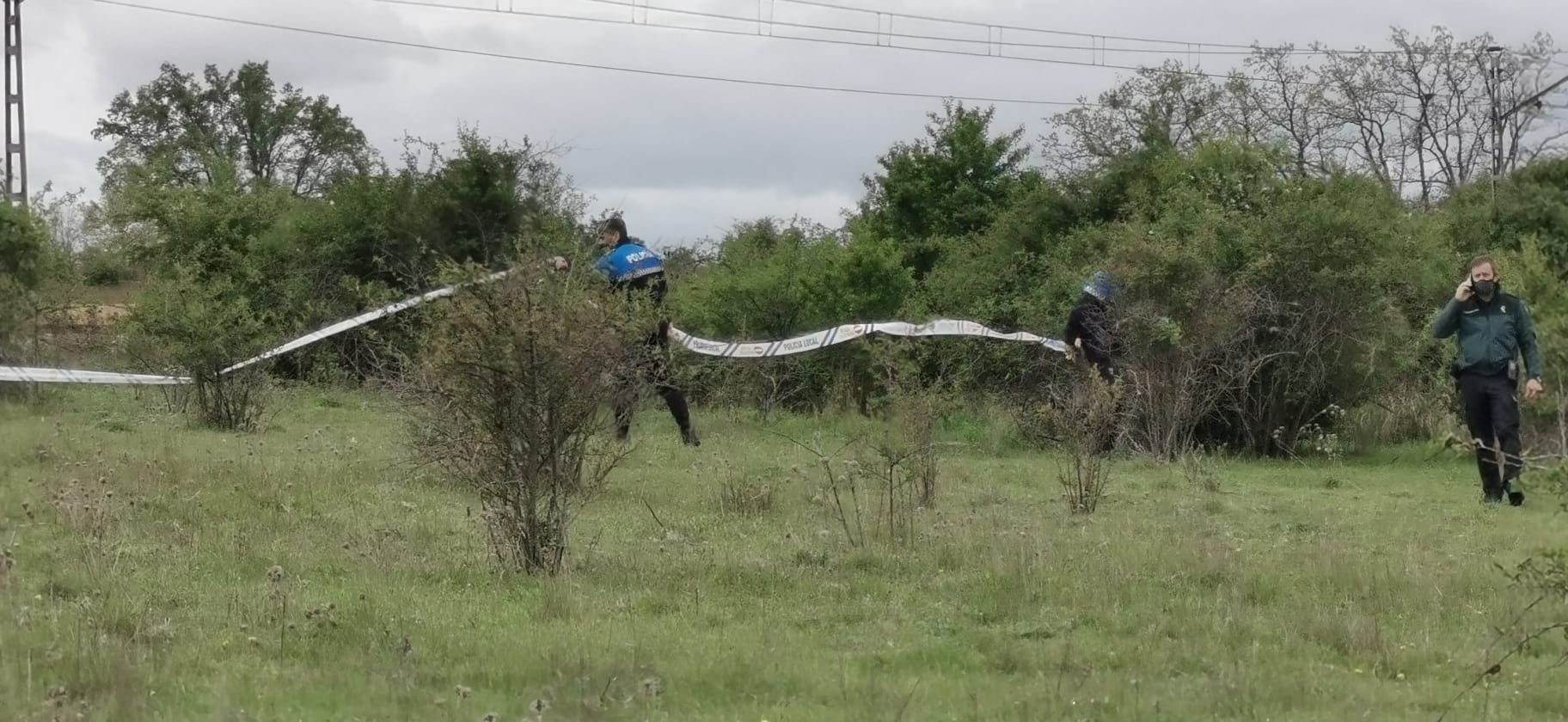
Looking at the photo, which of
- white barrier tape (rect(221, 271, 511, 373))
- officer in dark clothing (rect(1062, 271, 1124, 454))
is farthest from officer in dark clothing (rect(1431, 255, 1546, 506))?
white barrier tape (rect(221, 271, 511, 373))

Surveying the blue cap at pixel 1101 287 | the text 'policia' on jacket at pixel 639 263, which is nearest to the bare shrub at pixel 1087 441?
the blue cap at pixel 1101 287

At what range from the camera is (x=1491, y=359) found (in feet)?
31.3

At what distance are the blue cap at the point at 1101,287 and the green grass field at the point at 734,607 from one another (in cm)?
348

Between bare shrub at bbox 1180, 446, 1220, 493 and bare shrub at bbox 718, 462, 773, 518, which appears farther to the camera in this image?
bare shrub at bbox 1180, 446, 1220, 493

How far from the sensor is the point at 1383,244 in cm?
1302

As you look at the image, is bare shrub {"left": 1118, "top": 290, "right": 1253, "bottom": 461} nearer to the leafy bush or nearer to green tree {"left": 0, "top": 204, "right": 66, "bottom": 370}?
the leafy bush

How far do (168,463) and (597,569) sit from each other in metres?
4.43

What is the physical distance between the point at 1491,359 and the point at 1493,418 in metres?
0.40

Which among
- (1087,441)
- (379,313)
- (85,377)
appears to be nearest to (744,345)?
(379,313)

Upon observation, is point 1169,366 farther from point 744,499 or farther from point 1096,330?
point 744,499

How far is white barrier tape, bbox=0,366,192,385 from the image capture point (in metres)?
13.8

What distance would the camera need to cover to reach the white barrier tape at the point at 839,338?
1532 cm

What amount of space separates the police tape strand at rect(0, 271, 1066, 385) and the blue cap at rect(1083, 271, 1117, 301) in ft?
3.66

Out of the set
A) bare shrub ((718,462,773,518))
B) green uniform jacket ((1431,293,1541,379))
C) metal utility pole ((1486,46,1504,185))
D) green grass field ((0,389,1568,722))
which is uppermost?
metal utility pole ((1486,46,1504,185))
